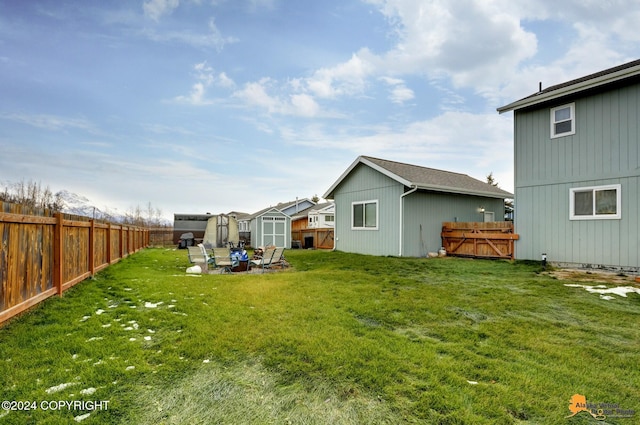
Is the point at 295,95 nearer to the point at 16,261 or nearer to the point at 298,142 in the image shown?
the point at 298,142

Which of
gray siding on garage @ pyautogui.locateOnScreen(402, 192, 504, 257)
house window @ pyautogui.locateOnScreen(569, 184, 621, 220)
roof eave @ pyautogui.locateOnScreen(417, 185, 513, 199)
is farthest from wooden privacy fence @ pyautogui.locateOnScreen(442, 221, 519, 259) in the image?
house window @ pyautogui.locateOnScreen(569, 184, 621, 220)

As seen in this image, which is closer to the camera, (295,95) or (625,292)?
(625,292)

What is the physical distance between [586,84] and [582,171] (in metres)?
2.42

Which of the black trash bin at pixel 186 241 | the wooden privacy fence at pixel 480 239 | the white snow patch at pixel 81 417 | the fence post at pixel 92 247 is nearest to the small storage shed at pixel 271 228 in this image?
the black trash bin at pixel 186 241

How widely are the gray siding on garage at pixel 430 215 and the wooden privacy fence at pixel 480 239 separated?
46 cm

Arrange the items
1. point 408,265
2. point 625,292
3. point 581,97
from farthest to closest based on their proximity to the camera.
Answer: point 408,265 → point 581,97 → point 625,292

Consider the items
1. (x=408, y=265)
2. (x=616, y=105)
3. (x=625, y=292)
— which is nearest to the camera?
(x=625, y=292)

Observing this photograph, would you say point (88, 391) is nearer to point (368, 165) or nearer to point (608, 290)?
point (608, 290)

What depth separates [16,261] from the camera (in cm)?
389

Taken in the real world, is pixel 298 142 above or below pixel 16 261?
above

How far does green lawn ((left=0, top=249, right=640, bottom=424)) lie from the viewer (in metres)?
2.26

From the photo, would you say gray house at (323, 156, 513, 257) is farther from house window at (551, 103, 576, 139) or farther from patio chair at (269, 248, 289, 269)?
patio chair at (269, 248, 289, 269)

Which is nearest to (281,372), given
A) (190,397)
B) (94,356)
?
(190,397)

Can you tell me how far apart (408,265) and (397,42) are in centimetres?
868
